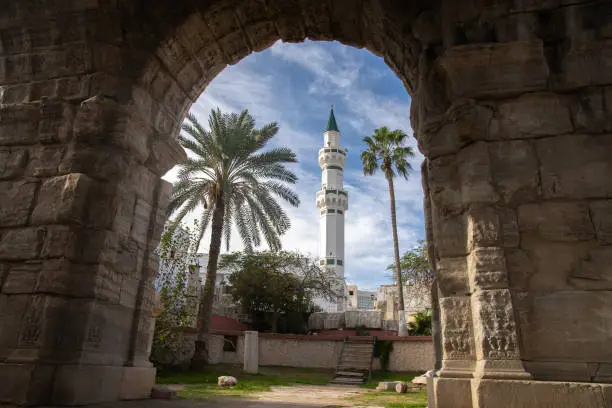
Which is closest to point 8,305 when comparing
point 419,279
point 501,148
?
point 501,148

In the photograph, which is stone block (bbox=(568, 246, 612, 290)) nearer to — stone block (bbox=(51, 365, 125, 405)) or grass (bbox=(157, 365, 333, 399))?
stone block (bbox=(51, 365, 125, 405))

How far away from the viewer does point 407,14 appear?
4715 millimetres

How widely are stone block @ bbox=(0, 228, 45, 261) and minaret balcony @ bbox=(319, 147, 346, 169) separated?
4823 cm

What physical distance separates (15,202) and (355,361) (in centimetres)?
1757

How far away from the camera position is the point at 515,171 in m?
3.83

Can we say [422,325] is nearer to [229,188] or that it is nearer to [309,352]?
[309,352]

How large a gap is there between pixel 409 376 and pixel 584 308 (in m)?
16.8

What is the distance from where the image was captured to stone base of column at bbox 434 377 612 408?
3.08m

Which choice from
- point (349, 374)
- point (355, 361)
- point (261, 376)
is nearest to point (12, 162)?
point (261, 376)

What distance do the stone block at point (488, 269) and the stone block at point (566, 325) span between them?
0.25 m

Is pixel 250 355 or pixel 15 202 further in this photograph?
pixel 250 355

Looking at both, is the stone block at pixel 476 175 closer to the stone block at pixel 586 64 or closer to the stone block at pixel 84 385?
the stone block at pixel 586 64

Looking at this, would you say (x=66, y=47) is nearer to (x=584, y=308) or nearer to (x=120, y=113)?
(x=120, y=113)

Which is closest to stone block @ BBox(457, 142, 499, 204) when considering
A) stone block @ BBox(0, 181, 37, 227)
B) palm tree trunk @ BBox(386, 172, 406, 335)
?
stone block @ BBox(0, 181, 37, 227)
